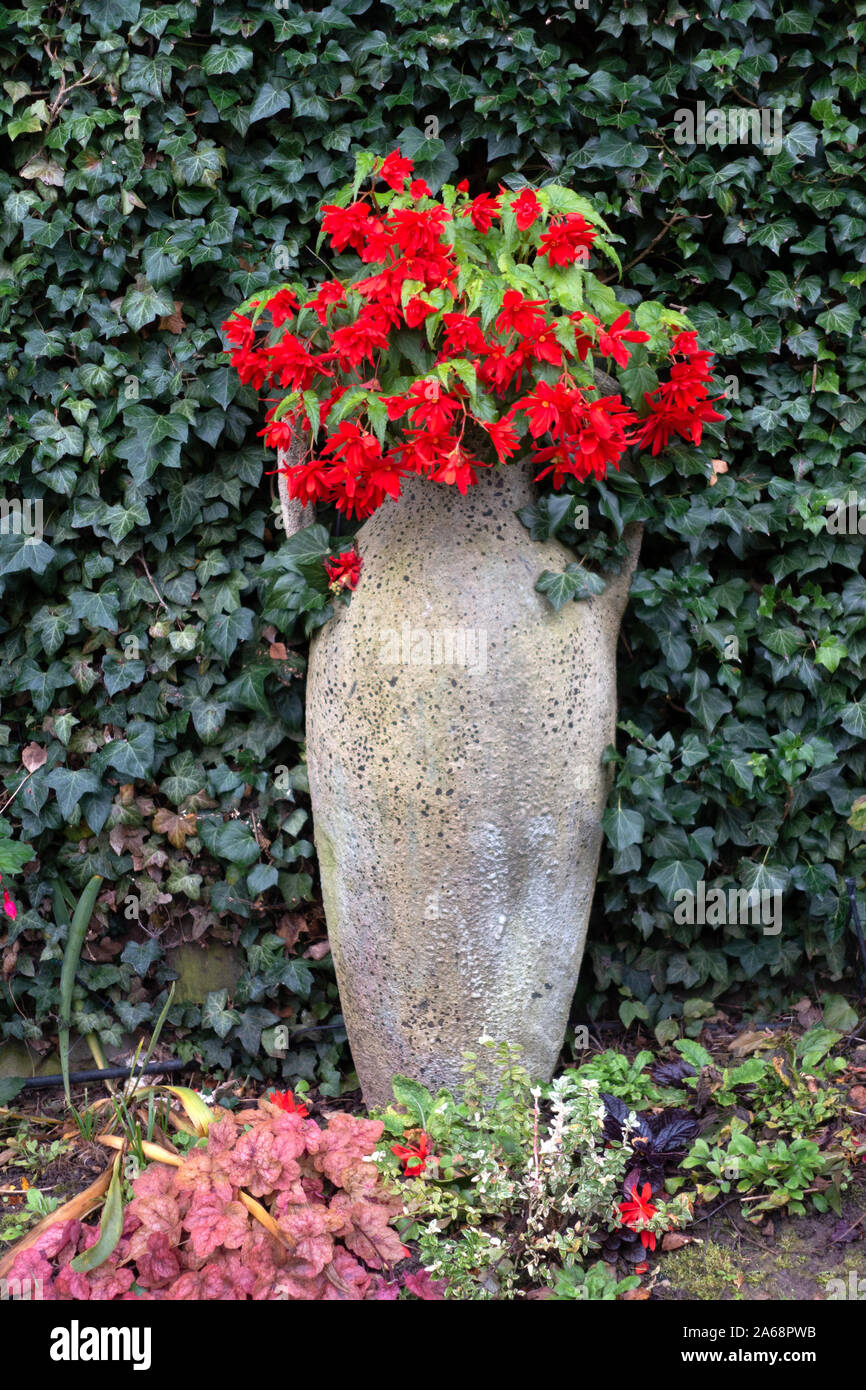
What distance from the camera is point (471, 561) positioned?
8.31ft

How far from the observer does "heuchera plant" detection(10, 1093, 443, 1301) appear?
6.42 ft

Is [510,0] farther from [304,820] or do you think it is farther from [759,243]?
[304,820]

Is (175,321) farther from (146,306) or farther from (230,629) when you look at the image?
(230,629)

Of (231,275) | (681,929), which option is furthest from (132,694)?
(681,929)

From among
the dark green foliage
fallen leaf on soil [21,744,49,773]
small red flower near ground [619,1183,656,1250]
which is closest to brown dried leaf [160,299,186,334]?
the dark green foliage

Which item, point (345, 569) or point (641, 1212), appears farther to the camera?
point (345, 569)

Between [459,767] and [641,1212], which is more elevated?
[459,767]

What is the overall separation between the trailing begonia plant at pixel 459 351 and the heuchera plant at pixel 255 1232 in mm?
1252

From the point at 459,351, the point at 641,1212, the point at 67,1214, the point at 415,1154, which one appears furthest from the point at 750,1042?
the point at 459,351

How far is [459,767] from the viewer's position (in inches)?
99.2

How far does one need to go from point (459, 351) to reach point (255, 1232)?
5.79ft

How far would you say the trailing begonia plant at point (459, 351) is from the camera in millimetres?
2264

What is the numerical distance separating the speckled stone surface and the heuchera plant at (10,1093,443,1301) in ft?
1.75

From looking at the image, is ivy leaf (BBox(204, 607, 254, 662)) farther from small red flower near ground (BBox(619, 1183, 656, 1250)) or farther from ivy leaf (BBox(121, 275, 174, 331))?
small red flower near ground (BBox(619, 1183, 656, 1250))
